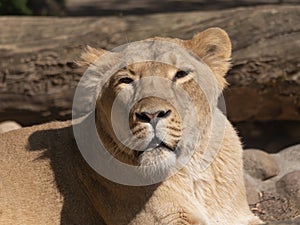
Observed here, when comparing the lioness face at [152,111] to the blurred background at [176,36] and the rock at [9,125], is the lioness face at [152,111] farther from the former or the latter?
A: the rock at [9,125]

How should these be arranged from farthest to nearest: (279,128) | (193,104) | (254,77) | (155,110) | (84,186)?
1. (279,128)
2. (254,77)
3. (84,186)
4. (193,104)
5. (155,110)

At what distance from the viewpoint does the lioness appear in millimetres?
4410

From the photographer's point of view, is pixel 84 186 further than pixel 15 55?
No

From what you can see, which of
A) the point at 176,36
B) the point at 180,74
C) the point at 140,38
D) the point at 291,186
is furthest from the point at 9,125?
the point at 180,74

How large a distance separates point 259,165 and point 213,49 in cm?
154

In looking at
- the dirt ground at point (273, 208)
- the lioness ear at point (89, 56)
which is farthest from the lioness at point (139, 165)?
the dirt ground at point (273, 208)

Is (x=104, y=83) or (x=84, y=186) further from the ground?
(x=104, y=83)

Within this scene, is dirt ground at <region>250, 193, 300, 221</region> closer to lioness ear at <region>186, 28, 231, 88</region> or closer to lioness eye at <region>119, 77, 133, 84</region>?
lioness ear at <region>186, 28, 231, 88</region>

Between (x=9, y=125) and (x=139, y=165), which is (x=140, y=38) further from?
(x=139, y=165)

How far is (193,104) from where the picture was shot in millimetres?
4496

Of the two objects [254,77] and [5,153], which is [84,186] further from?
[254,77]

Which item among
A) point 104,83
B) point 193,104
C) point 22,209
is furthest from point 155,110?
point 22,209

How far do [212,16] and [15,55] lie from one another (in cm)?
184

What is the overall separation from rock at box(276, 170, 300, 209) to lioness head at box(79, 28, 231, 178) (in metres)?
1.22
